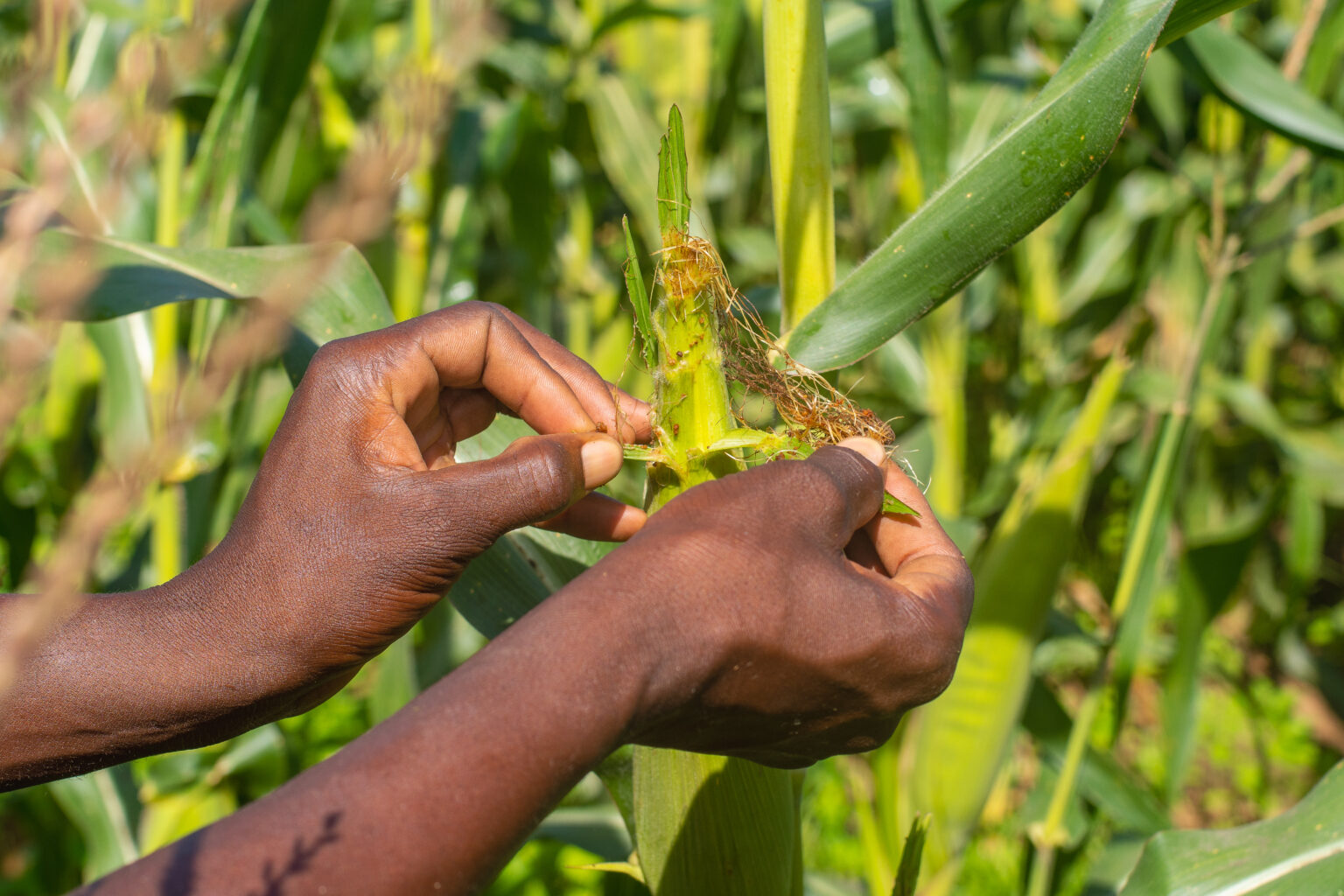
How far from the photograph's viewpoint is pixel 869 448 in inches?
32.1

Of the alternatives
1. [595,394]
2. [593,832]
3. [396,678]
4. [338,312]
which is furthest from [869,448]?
[593,832]

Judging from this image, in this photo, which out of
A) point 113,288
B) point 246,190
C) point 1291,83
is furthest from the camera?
point 246,190

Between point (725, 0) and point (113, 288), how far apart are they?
1.47 m

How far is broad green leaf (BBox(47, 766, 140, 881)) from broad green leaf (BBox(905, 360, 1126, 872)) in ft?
4.30

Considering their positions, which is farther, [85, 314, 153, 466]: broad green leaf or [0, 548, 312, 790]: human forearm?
[85, 314, 153, 466]: broad green leaf

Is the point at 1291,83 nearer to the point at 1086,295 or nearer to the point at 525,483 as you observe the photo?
the point at 525,483

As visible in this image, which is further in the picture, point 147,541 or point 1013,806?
point 1013,806

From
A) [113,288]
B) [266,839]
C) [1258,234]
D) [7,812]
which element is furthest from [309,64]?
[1258,234]

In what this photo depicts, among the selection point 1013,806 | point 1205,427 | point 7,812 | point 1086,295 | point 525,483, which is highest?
point 525,483

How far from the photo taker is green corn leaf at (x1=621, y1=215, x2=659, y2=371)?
2.53 feet

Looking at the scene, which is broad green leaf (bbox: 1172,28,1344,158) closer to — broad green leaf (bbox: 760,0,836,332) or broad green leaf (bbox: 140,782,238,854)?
broad green leaf (bbox: 760,0,836,332)

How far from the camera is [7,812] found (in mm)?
2150

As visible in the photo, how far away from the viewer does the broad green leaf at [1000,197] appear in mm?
834

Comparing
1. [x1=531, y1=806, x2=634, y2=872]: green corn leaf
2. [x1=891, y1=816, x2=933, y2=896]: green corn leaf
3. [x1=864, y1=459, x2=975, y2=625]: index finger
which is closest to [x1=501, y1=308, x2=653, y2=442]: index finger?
[x1=864, y1=459, x2=975, y2=625]: index finger
